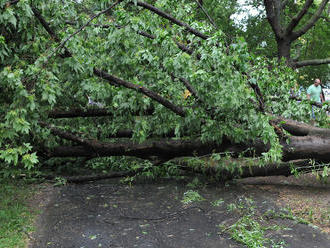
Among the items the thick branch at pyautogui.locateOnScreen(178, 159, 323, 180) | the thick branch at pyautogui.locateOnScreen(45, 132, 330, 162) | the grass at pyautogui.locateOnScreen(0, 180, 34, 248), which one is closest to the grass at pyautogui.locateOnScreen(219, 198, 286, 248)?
the thick branch at pyautogui.locateOnScreen(178, 159, 323, 180)

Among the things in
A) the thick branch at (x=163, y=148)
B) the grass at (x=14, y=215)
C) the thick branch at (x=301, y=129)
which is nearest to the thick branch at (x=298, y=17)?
the thick branch at (x=301, y=129)

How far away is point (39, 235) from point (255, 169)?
10.9 feet

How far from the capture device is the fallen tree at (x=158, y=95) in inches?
174

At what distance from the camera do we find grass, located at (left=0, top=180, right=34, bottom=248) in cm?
377

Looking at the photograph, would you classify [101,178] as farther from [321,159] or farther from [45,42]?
[321,159]

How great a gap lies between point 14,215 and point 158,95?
2462 mm

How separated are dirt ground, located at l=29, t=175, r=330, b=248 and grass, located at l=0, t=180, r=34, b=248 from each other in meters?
0.15

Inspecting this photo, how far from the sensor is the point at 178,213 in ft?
14.7

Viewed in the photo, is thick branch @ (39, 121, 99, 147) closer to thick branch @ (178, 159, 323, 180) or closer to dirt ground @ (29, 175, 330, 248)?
dirt ground @ (29, 175, 330, 248)

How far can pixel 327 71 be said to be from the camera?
633 inches

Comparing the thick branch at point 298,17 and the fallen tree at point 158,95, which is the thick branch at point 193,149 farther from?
the thick branch at point 298,17

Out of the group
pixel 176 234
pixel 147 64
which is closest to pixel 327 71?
pixel 147 64

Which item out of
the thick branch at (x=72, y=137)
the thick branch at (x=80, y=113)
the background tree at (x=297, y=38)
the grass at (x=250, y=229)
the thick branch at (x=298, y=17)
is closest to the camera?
the grass at (x=250, y=229)

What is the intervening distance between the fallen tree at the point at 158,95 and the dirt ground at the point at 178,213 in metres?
0.52
